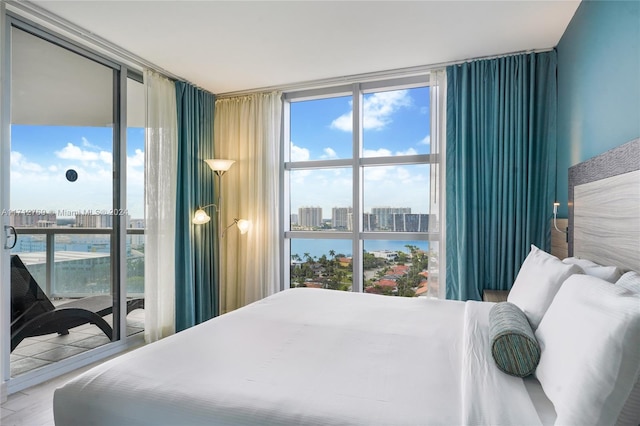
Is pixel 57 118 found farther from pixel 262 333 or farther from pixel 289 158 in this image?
pixel 262 333

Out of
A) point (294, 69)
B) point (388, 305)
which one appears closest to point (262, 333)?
point (388, 305)

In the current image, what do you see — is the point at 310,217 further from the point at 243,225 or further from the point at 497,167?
the point at 497,167

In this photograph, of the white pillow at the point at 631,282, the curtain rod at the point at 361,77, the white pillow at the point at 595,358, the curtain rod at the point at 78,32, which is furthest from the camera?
the curtain rod at the point at 361,77

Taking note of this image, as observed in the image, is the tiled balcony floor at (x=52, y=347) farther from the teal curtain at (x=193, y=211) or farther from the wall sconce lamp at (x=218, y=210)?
the wall sconce lamp at (x=218, y=210)

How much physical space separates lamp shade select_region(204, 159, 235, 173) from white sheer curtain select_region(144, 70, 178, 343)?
36cm

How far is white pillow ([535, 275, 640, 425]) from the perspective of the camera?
845 mm

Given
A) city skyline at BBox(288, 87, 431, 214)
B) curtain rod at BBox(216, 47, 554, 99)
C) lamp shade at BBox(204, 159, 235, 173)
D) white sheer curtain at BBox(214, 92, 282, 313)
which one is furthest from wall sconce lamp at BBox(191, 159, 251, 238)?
curtain rod at BBox(216, 47, 554, 99)

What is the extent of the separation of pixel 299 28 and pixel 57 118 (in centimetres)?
199

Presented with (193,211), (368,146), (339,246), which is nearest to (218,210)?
(193,211)

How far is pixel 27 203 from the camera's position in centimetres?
256

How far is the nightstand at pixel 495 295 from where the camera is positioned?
2.70 metres

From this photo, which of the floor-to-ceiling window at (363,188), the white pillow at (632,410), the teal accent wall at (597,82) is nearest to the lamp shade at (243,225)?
the floor-to-ceiling window at (363,188)

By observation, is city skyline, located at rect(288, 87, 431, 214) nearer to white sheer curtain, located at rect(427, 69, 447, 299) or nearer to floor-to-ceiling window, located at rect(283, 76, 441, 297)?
floor-to-ceiling window, located at rect(283, 76, 441, 297)

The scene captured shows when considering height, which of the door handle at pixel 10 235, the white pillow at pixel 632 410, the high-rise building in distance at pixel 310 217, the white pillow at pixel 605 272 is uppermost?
the high-rise building in distance at pixel 310 217
